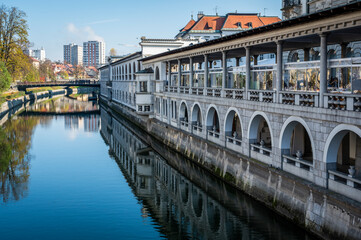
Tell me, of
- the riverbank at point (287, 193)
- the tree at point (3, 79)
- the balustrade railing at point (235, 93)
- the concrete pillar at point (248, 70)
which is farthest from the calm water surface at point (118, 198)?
the tree at point (3, 79)

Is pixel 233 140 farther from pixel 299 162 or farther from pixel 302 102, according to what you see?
pixel 302 102

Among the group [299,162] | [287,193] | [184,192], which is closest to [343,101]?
[299,162]

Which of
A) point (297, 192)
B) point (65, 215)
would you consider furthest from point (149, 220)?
point (297, 192)

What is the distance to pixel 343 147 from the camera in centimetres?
1956

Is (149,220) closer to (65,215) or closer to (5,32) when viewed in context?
(65,215)

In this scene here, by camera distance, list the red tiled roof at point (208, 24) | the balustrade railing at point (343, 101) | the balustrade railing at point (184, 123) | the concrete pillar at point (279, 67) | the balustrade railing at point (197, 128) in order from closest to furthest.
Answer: the balustrade railing at point (343, 101) < the concrete pillar at point (279, 67) < the balustrade railing at point (197, 128) < the balustrade railing at point (184, 123) < the red tiled roof at point (208, 24)

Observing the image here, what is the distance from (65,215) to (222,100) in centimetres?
1225

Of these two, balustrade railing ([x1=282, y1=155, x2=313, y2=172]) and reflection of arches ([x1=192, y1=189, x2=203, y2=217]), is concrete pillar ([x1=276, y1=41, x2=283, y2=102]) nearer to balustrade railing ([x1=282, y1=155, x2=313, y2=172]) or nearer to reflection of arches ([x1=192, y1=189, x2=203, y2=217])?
balustrade railing ([x1=282, y1=155, x2=313, y2=172])

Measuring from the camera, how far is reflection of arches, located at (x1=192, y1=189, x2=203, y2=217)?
20.6 meters

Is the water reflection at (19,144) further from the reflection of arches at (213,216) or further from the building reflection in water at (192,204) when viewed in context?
the reflection of arches at (213,216)

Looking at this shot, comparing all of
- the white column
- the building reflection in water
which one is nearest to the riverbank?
the building reflection in water

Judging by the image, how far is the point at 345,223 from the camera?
13.5 m

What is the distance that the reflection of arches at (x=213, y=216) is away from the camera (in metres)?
18.5

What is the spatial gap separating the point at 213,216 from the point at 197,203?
7.46 feet
